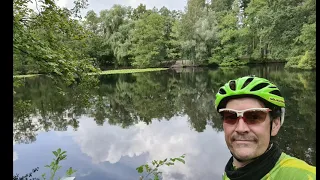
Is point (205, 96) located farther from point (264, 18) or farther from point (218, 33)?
point (218, 33)

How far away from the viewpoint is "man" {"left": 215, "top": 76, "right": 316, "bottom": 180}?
130cm

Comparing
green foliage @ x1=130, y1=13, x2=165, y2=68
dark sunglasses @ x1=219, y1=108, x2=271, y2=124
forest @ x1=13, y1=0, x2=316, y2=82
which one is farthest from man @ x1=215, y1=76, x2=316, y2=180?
green foliage @ x1=130, y1=13, x2=165, y2=68

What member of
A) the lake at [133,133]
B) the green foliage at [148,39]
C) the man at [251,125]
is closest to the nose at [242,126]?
the man at [251,125]

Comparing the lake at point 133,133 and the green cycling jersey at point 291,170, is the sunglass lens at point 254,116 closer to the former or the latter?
the green cycling jersey at point 291,170

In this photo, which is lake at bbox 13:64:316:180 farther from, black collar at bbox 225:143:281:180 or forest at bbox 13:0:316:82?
forest at bbox 13:0:316:82

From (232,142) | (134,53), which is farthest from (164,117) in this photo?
(134,53)

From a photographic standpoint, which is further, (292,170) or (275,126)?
(275,126)

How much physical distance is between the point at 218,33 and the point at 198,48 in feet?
11.9

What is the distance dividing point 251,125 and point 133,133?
474 inches

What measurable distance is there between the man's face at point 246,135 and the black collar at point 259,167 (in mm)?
44

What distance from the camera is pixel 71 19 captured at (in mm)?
→ 6035

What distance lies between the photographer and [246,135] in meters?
1.43

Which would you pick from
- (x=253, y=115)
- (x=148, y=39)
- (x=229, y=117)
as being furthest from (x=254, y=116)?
(x=148, y=39)

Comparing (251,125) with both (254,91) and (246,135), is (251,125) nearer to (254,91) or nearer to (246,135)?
(246,135)
